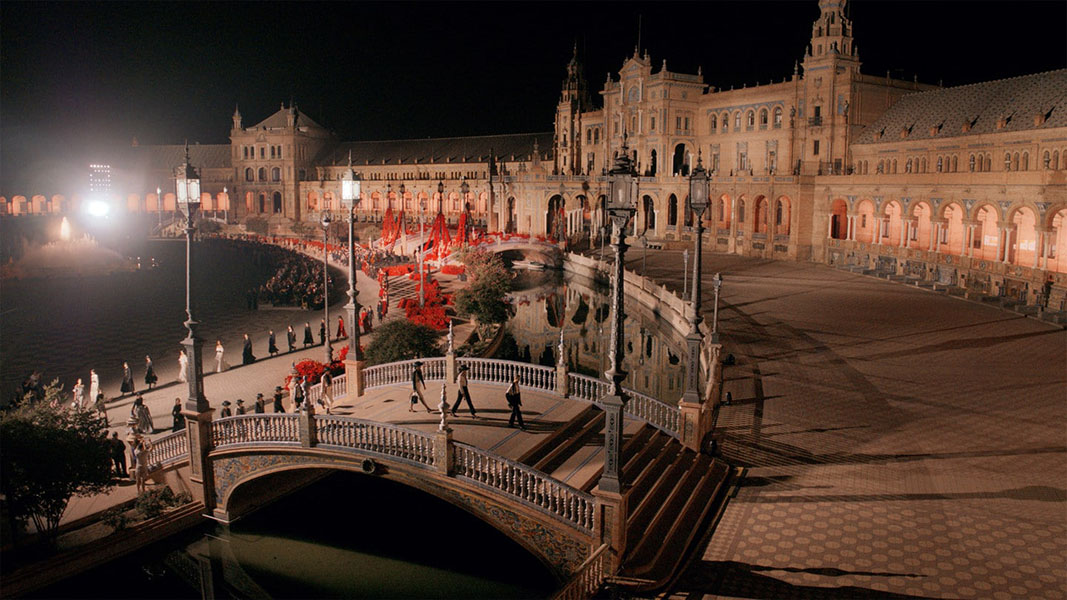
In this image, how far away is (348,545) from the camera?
17766 mm

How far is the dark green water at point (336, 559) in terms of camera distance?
15.6m

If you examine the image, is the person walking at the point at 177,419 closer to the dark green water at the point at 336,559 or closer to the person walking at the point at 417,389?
the dark green water at the point at 336,559

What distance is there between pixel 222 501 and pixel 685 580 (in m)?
11.0

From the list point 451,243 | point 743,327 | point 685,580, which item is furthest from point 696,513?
point 451,243

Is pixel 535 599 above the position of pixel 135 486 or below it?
below

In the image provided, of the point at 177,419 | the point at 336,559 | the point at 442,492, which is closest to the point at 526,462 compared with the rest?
the point at 442,492

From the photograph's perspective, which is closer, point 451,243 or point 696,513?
point 696,513

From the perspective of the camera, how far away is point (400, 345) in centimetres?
2414

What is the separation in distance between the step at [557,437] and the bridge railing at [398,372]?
4.80m

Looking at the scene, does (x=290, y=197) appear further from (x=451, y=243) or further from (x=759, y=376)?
(x=759, y=376)

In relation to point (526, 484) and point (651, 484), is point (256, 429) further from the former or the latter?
point (651, 484)

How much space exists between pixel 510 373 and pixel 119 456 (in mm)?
9649

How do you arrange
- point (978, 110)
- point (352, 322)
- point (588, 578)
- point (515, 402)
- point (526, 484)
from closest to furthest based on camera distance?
point (588, 578) → point (526, 484) → point (515, 402) → point (352, 322) → point (978, 110)

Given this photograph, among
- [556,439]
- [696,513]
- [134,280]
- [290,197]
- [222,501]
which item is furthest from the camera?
[290,197]
